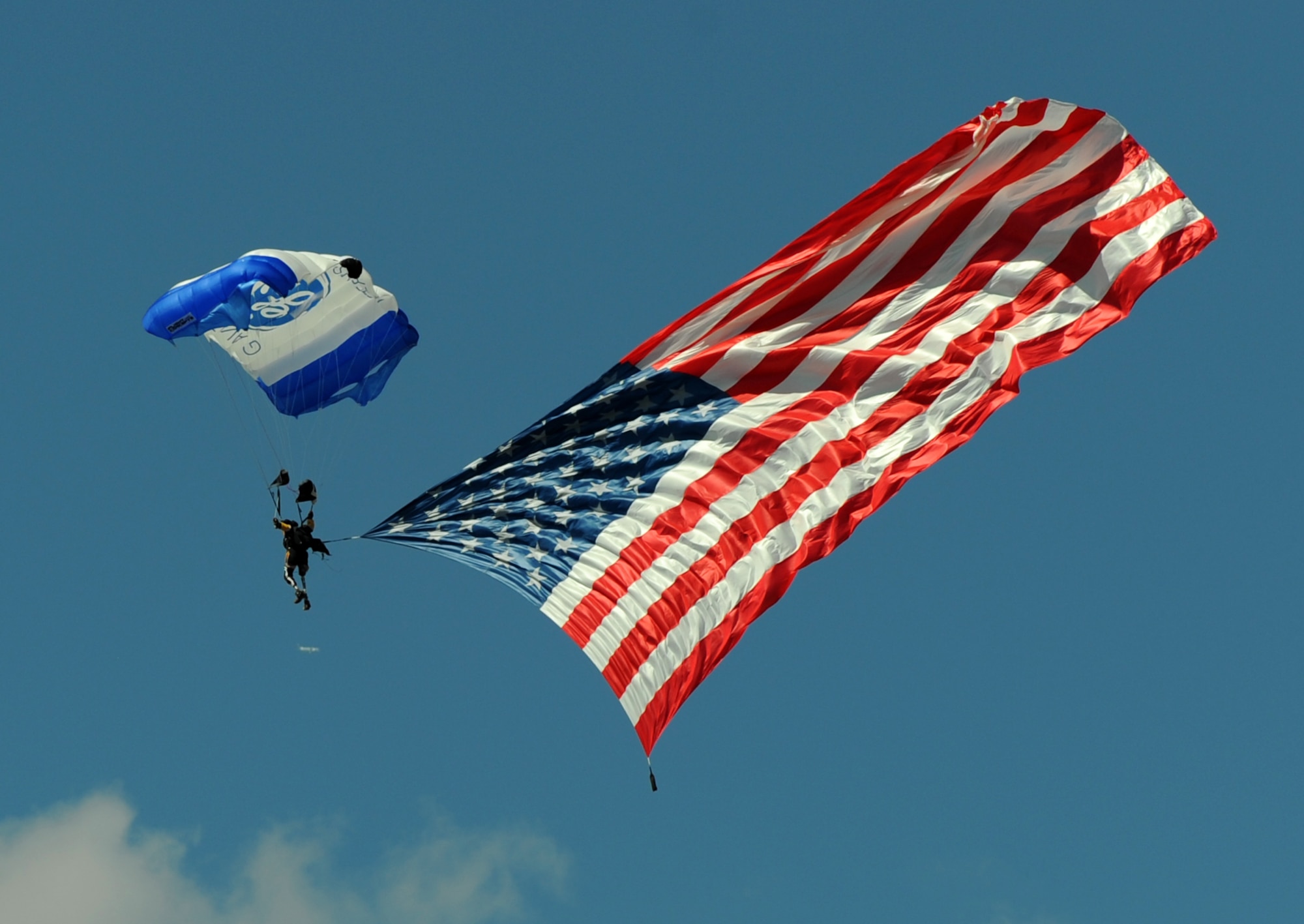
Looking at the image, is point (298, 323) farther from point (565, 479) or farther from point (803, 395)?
point (803, 395)

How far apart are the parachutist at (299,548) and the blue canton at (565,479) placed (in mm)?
2015

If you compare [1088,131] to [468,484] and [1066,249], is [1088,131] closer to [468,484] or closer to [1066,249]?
[1066,249]

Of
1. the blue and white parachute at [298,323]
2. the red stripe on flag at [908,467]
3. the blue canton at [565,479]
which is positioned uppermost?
the blue and white parachute at [298,323]

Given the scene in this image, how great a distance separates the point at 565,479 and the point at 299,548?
356cm

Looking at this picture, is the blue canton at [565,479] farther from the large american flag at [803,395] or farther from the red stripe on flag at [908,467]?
the red stripe on flag at [908,467]

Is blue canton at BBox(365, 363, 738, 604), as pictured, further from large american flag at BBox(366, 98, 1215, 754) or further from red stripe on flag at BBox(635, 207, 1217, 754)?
red stripe on flag at BBox(635, 207, 1217, 754)

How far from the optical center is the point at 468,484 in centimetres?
2188

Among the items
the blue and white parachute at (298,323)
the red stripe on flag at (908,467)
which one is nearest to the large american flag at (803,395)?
the red stripe on flag at (908,467)

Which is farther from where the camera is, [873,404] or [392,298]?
[392,298]

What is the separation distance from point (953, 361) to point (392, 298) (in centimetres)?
692

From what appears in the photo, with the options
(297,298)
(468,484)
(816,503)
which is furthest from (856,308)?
(297,298)

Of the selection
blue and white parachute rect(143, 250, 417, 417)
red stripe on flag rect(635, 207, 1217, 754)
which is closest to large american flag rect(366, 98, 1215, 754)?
red stripe on flag rect(635, 207, 1217, 754)

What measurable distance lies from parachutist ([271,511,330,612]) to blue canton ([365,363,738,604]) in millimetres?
2015

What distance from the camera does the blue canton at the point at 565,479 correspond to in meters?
21.2
